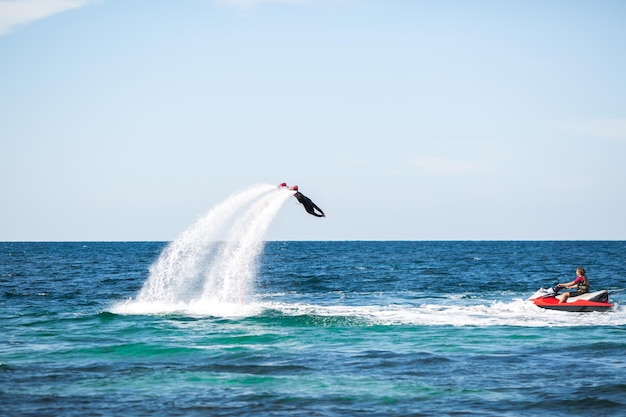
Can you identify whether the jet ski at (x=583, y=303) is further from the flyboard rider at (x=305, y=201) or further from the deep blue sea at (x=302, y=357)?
the flyboard rider at (x=305, y=201)

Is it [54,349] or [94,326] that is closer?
[54,349]

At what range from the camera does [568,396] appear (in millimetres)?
17547

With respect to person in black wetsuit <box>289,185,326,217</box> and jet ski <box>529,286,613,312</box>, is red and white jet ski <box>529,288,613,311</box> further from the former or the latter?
person in black wetsuit <box>289,185,326,217</box>

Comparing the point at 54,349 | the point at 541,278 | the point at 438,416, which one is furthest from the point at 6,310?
the point at 541,278

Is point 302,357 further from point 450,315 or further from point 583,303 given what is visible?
point 583,303

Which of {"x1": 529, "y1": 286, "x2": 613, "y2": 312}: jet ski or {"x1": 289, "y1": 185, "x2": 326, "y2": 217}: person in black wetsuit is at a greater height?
{"x1": 289, "y1": 185, "x2": 326, "y2": 217}: person in black wetsuit

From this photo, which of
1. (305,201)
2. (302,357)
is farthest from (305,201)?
(302,357)

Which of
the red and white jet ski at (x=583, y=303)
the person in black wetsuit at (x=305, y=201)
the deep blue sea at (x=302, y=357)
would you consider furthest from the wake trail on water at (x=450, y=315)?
the person in black wetsuit at (x=305, y=201)

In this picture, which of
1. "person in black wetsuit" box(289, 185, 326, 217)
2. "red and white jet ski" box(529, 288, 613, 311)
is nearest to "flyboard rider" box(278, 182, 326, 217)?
"person in black wetsuit" box(289, 185, 326, 217)

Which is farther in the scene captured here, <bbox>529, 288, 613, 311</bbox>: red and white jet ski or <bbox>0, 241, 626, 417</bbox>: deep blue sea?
<bbox>529, 288, 613, 311</bbox>: red and white jet ski

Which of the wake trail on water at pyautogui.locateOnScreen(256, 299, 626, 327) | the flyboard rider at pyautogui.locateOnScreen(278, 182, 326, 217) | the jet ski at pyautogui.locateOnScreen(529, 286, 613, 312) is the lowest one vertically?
the wake trail on water at pyautogui.locateOnScreen(256, 299, 626, 327)

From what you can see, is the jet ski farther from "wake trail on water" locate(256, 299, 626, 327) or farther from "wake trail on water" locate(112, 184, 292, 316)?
"wake trail on water" locate(112, 184, 292, 316)

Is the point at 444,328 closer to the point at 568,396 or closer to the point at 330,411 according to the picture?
the point at 568,396

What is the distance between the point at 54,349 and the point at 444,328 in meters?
14.3
